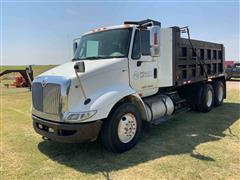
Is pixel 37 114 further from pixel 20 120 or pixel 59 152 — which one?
pixel 20 120

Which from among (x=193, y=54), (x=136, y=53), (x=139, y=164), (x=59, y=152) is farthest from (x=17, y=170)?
(x=193, y=54)

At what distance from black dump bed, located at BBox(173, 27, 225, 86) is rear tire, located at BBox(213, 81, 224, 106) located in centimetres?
38

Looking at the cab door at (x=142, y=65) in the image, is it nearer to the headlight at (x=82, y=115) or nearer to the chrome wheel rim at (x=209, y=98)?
the headlight at (x=82, y=115)

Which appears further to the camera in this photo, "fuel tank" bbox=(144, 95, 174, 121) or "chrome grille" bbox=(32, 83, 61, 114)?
"fuel tank" bbox=(144, 95, 174, 121)

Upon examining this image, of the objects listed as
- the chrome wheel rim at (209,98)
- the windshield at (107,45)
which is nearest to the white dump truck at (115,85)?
the windshield at (107,45)

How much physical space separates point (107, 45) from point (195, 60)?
3.52 metres

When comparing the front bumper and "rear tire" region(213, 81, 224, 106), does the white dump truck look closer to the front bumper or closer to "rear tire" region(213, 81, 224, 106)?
the front bumper

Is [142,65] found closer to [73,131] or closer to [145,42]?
[145,42]

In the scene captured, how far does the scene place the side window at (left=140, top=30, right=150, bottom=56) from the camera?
5.54m

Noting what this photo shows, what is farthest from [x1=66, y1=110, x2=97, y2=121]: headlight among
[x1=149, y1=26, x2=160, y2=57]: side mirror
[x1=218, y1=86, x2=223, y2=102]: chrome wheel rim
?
[x1=218, y1=86, x2=223, y2=102]: chrome wheel rim

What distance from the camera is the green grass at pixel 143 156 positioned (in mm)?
3957

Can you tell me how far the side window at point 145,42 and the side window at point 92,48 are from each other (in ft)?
3.51

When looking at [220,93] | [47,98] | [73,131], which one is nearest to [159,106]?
[73,131]

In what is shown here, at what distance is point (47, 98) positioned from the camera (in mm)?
4645
